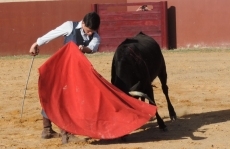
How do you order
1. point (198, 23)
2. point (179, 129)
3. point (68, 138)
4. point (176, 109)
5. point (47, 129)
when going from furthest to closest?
point (198, 23)
point (176, 109)
point (179, 129)
point (47, 129)
point (68, 138)

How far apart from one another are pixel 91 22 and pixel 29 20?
10.7m

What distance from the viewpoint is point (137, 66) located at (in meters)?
6.33

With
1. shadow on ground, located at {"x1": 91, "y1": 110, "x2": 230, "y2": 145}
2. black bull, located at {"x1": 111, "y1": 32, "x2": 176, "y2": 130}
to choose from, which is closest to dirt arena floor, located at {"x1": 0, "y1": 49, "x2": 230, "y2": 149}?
shadow on ground, located at {"x1": 91, "y1": 110, "x2": 230, "y2": 145}

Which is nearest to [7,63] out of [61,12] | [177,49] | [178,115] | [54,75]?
[61,12]

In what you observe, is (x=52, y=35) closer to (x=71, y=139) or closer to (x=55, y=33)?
(x=55, y=33)

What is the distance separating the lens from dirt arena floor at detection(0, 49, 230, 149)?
595 cm

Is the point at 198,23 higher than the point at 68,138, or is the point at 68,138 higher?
the point at 68,138

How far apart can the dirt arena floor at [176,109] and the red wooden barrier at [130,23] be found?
2.96 metres

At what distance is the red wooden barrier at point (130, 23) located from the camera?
52.5 feet

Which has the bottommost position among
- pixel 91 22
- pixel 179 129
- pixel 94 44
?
pixel 179 129

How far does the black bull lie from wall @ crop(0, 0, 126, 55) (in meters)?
9.33

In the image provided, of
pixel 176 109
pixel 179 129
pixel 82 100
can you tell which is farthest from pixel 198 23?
pixel 82 100

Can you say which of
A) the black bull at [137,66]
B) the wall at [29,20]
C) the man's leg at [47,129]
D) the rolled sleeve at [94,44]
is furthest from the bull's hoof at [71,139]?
the wall at [29,20]

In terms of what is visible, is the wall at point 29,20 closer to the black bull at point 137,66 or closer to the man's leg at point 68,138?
the black bull at point 137,66
